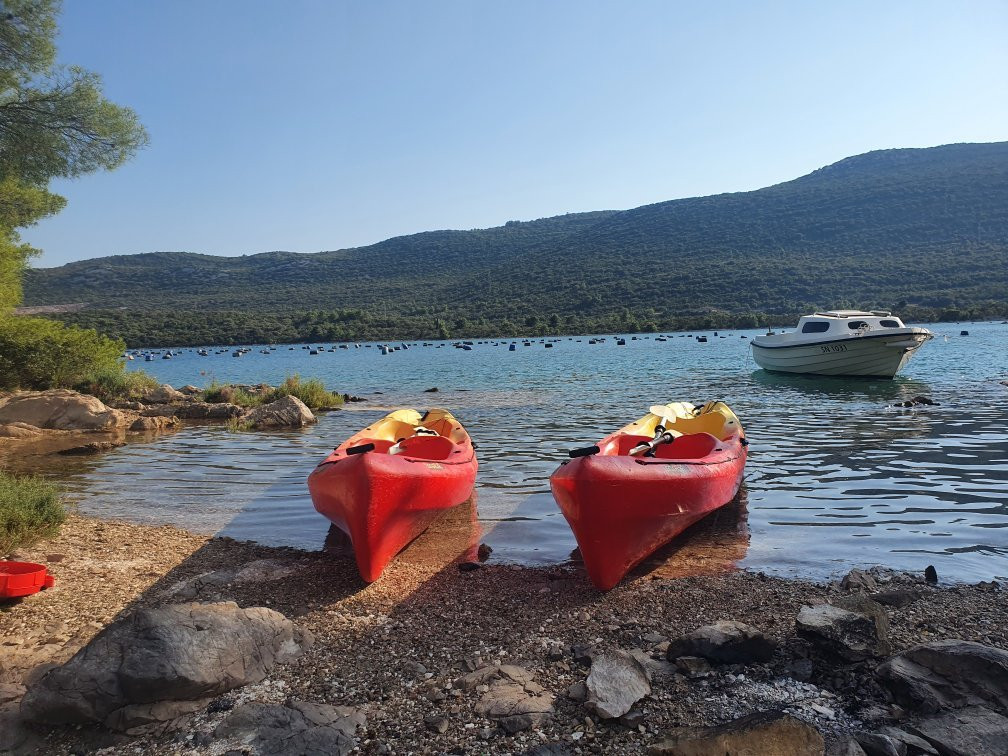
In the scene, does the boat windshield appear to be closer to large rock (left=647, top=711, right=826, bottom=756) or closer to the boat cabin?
the boat cabin

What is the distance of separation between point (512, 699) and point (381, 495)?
2.69 metres

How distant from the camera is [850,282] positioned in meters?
66.8

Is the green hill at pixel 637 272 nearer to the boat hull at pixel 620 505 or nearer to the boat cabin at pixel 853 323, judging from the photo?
the boat cabin at pixel 853 323

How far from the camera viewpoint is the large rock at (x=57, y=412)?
1568 centimetres

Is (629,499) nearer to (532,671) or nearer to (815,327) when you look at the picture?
(532,671)

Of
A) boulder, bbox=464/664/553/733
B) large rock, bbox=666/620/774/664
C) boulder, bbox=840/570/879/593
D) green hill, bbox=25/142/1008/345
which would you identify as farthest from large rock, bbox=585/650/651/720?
green hill, bbox=25/142/1008/345

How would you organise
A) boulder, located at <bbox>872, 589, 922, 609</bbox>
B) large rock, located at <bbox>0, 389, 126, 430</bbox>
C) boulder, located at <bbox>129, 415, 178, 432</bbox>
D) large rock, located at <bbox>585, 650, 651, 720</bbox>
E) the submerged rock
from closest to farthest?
large rock, located at <bbox>585, 650, 651, 720</bbox> < boulder, located at <bbox>872, 589, 922, 609</bbox> < the submerged rock < large rock, located at <bbox>0, 389, 126, 430</bbox> < boulder, located at <bbox>129, 415, 178, 432</bbox>

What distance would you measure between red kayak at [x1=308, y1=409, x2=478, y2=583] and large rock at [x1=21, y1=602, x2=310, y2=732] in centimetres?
170

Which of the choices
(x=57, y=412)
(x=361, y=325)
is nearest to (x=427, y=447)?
(x=57, y=412)

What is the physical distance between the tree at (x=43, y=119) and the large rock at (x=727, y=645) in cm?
1235

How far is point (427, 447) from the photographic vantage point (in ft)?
29.5

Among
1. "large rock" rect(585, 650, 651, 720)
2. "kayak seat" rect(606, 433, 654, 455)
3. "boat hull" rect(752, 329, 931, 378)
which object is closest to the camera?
"large rock" rect(585, 650, 651, 720)

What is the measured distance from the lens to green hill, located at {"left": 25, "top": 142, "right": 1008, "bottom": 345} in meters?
67.9

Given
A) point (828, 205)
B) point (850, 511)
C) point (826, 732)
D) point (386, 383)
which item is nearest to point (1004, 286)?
point (828, 205)
